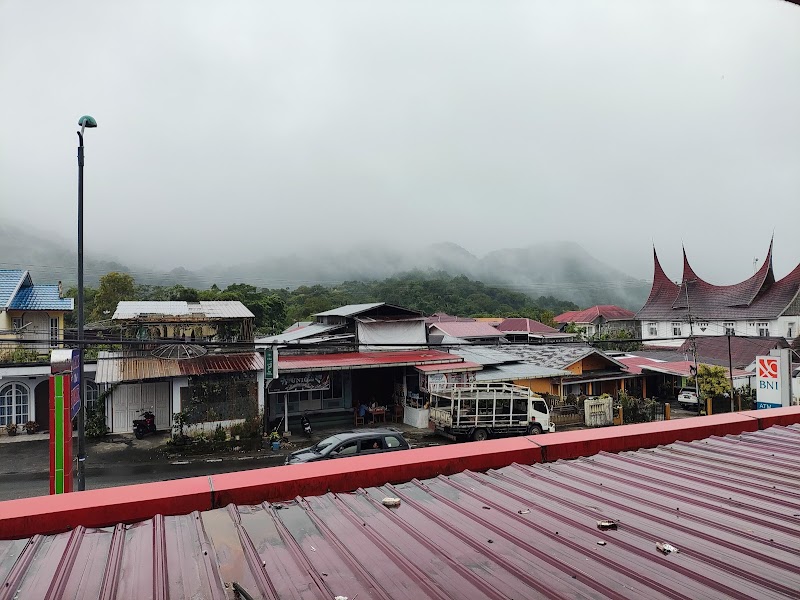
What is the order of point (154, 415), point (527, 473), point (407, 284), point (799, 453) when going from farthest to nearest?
1. point (407, 284)
2. point (154, 415)
3. point (799, 453)
4. point (527, 473)

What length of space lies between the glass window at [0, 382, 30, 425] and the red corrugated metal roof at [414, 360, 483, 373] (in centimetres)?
1478

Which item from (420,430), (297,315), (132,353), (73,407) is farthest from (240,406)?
(297,315)

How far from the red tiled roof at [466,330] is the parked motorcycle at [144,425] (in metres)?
20.4

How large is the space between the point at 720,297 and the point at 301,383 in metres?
49.3

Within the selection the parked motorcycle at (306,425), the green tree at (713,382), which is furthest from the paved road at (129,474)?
the green tree at (713,382)

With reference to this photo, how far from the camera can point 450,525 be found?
2.99 metres

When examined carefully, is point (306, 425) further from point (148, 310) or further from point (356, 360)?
point (148, 310)

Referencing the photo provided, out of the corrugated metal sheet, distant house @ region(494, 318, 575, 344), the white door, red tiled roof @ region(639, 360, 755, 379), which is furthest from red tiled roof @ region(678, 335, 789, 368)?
the white door

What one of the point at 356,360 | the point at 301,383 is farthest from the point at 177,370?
the point at 356,360

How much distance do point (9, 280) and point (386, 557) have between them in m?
27.4

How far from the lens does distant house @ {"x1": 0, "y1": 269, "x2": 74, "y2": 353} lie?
73.0 feet

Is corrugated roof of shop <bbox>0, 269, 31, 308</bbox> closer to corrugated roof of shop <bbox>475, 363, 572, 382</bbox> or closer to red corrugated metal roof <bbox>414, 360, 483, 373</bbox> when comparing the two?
red corrugated metal roof <bbox>414, 360, 483, 373</bbox>

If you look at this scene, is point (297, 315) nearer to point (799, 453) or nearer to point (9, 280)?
point (9, 280)

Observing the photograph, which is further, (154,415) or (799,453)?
(154,415)
